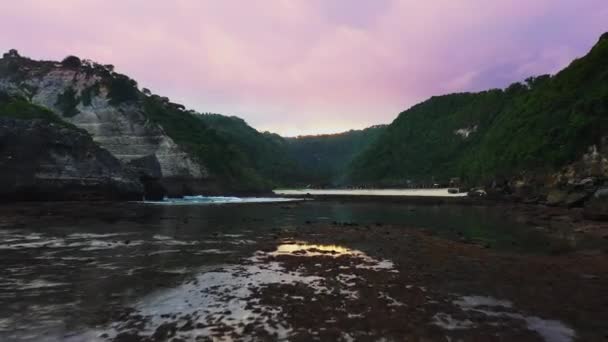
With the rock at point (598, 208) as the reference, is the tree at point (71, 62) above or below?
above

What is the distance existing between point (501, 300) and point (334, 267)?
7610mm

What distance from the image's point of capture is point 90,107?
98438 millimetres

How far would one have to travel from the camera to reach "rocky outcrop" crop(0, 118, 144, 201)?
5562 cm

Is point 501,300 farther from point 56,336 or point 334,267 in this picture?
point 56,336

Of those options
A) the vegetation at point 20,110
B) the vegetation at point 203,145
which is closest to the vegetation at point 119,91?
the vegetation at point 203,145

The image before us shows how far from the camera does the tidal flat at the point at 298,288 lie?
10117 millimetres

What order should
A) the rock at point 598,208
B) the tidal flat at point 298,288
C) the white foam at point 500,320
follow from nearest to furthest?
1. the white foam at point 500,320
2. the tidal flat at point 298,288
3. the rock at point 598,208

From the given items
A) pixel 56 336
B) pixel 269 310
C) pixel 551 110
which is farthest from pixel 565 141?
pixel 56 336

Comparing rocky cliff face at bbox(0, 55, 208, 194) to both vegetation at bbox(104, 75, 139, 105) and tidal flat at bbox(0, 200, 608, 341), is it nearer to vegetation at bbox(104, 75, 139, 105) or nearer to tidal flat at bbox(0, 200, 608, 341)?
vegetation at bbox(104, 75, 139, 105)

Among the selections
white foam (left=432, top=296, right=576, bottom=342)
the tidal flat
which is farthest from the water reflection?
white foam (left=432, top=296, right=576, bottom=342)

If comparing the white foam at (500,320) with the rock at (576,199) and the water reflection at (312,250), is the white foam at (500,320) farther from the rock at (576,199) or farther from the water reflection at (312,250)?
the rock at (576,199)

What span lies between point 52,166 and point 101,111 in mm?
43907

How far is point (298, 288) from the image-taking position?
1447 centimetres

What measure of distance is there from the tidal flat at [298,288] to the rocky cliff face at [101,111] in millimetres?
71556
